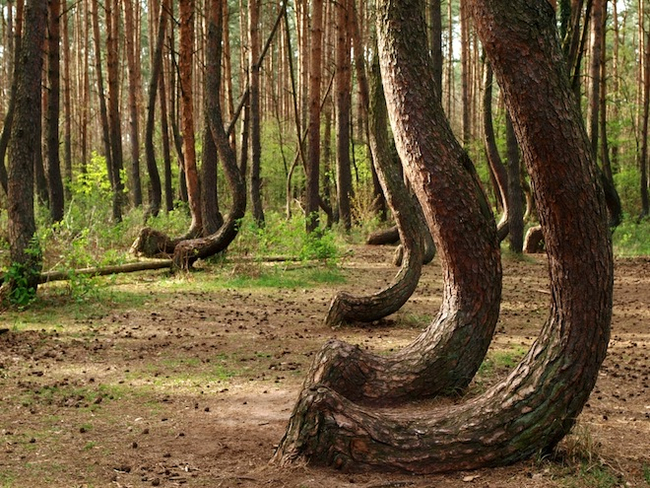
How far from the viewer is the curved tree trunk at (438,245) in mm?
5578

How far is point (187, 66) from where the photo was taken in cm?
1641

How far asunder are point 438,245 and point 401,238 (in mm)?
4172

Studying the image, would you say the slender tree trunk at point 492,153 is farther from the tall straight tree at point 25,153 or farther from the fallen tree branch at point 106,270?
the tall straight tree at point 25,153

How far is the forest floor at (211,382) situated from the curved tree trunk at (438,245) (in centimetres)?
34

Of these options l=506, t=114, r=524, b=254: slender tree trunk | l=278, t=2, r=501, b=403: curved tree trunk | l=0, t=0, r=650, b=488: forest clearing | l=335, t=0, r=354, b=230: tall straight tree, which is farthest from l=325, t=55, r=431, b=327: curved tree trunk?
l=335, t=0, r=354, b=230: tall straight tree

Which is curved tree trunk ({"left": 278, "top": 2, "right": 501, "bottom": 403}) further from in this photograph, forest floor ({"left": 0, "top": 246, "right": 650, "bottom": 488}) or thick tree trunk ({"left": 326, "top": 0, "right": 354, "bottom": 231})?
thick tree trunk ({"left": 326, "top": 0, "right": 354, "bottom": 231})

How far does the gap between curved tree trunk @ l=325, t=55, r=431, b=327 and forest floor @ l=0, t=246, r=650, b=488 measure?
0.94ft

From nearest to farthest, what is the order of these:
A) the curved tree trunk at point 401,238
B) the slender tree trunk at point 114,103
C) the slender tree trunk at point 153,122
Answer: the curved tree trunk at point 401,238, the slender tree trunk at point 153,122, the slender tree trunk at point 114,103

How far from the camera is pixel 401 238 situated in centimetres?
989

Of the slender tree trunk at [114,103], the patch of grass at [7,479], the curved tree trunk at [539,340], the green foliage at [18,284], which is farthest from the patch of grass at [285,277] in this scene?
the slender tree trunk at [114,103]

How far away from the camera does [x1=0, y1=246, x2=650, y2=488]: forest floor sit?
14.6 ft

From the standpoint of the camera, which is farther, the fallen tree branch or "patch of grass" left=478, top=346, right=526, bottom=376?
the fallen tree branch

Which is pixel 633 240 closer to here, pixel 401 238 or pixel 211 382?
pixel 401 238

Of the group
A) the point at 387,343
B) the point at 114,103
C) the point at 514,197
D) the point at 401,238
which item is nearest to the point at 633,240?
the point at 514,197
